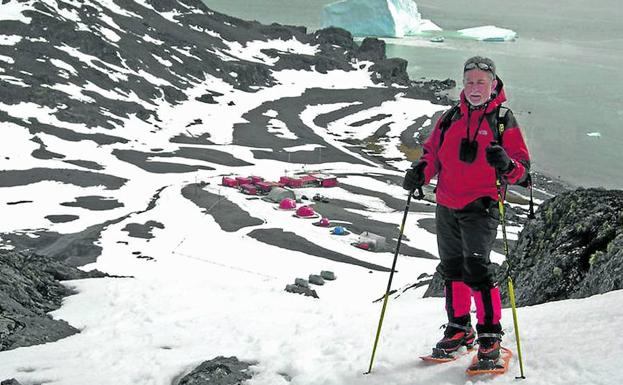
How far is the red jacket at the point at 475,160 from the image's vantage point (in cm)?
671

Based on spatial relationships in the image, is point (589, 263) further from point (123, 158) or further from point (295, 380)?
point (123, 158)

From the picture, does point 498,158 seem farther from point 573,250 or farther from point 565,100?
point 565,100

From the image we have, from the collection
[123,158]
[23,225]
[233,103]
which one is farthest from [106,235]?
[233,103]

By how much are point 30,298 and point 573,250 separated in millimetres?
9598

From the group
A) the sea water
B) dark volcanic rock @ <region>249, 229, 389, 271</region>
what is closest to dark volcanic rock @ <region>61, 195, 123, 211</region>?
dark volcanic rock @ <region>249, 229, 389, 271</region>

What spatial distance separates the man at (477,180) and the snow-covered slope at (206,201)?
1.64 ft

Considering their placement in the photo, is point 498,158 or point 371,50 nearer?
point 498,158

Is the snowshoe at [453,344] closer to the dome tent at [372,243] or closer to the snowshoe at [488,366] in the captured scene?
the snowshoe at [488,366]

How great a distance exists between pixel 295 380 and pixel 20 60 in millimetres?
104452

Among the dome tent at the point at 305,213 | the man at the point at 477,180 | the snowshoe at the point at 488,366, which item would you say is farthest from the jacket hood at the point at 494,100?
the dome tent at the point at 305,213

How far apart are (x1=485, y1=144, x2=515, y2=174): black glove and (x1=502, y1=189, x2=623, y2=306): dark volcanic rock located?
10.1ft

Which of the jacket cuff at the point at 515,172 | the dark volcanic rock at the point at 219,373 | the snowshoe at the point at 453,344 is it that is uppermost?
the jacket cuff at the point at 515,172

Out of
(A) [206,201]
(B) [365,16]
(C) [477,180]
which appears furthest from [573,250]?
(B) [365,16]

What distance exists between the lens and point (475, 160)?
6.80m
